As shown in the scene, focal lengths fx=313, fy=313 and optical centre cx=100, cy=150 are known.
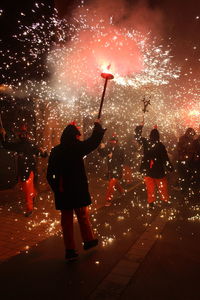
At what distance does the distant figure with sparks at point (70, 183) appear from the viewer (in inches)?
163

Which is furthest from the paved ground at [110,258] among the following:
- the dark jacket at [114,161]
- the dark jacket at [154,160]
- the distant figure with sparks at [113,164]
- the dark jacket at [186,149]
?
the dark jacket at [186,149]

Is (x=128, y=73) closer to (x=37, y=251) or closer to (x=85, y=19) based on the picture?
(x=85, y=19)

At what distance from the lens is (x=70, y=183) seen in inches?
165

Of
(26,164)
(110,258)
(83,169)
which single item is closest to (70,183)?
(83,169)

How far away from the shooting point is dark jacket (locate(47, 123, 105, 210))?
4.16 meters

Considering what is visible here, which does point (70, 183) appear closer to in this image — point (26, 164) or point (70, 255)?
point (70, 255)

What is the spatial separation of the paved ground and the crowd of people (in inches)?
15.8

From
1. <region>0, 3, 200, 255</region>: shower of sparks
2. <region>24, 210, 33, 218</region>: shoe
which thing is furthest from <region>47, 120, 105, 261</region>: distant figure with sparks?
<region>24, 210, 33, 218</region>: shoe

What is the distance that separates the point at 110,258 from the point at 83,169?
4.07ft

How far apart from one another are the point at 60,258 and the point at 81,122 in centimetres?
853

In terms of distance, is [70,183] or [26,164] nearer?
[70,183]

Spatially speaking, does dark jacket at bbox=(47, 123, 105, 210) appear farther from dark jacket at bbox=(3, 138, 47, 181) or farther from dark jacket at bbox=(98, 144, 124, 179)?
dark jacket at bbox=(98, 144, 124, 179)

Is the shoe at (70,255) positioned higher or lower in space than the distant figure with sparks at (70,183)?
lower

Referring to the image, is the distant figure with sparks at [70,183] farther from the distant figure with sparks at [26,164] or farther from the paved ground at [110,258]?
→ the distant figure with sparks at [26,164]
